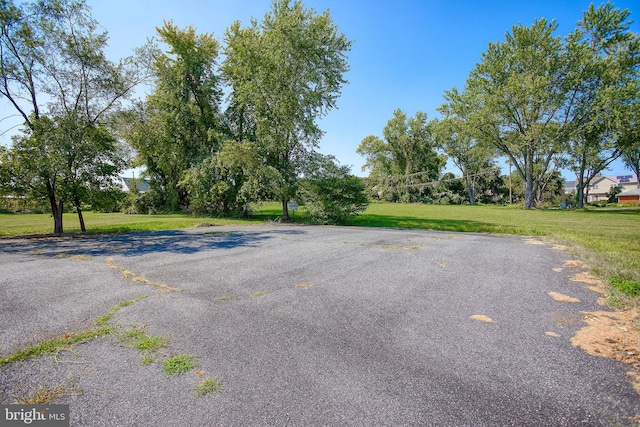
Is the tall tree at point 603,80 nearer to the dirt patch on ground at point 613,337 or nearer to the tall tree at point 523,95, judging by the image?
the tall tree at point 523,95

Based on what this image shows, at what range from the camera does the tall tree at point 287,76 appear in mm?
16172

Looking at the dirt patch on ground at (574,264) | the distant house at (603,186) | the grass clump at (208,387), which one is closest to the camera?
the grass clump at (208,387)

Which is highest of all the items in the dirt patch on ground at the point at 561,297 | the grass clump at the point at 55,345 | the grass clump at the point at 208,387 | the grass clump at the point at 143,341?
the grass clump at the point at 55,345

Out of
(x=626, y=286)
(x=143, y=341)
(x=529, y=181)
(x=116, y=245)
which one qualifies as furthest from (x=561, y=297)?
(x=529, y=181)

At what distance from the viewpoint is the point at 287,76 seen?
54.1ft

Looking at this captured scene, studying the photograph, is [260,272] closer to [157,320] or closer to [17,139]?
[157,320]

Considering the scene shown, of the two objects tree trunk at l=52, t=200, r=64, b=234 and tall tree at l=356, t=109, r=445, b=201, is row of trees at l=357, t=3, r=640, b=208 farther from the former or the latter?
tree trunk at l=52, t=200, r=64, b=234

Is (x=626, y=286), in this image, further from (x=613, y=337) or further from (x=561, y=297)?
(x=613, y=337)

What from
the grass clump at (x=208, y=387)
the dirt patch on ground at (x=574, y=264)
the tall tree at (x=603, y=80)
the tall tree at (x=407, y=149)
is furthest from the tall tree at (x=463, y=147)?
the grass clump at (x=208, y=387)

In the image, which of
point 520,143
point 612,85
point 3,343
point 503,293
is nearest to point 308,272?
point 503,293

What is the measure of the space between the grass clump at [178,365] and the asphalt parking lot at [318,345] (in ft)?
0.17

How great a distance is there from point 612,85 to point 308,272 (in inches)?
1400

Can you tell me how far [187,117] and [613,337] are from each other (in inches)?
889

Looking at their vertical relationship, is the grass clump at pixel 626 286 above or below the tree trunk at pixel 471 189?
below
